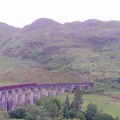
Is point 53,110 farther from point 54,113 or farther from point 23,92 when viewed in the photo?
point 23,92

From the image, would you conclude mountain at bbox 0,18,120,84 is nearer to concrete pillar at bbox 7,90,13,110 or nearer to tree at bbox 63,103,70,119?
concrete pillar at bbox 7,90,13,110

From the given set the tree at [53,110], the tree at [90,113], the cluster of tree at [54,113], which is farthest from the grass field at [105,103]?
the tree at [53,110]

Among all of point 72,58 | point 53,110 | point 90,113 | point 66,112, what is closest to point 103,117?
point 90,113

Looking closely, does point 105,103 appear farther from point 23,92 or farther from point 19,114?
point 19,114

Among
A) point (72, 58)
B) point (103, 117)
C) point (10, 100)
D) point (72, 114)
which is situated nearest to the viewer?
point (103, 117)

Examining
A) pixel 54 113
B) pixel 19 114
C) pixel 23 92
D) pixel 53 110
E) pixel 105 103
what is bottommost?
pixel 105 103

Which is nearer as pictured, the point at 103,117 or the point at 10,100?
the point at 103,117

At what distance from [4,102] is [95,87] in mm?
38526

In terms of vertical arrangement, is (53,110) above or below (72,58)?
below

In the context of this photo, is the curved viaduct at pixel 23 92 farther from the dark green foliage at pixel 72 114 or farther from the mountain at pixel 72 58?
the dark green foliage at pixel 72 114

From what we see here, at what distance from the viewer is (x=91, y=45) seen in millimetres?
193375

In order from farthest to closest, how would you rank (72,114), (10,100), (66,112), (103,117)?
(10,100)
(66,112)
(72,114)
(103,117)

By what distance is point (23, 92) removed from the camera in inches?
3450

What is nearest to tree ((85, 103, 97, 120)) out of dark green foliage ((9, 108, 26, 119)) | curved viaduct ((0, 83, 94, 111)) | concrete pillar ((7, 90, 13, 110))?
dark green foliage ((9, 108, 26, 119))
